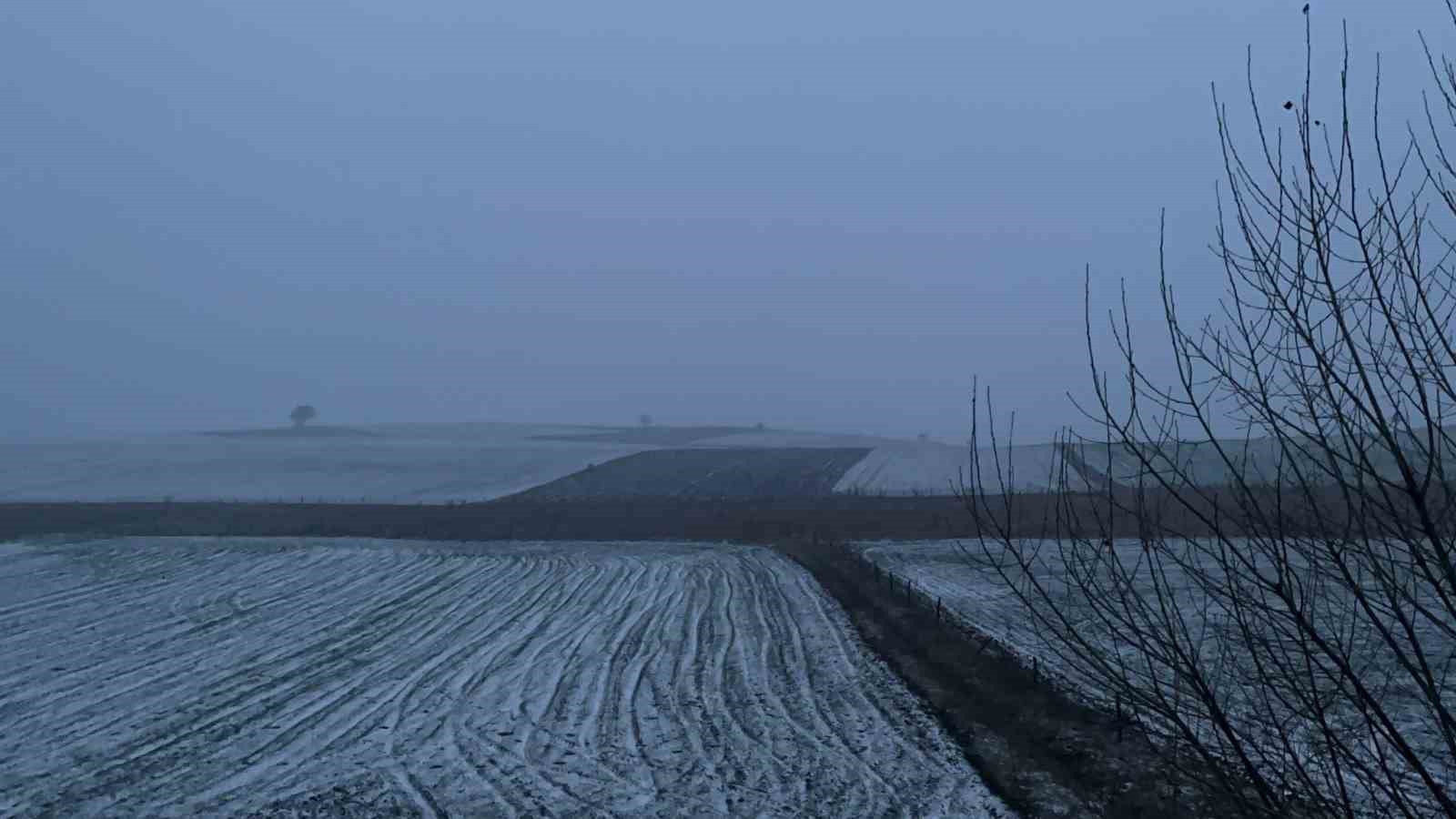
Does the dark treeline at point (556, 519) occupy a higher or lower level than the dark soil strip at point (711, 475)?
lower

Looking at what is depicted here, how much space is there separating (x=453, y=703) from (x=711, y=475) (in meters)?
42.9

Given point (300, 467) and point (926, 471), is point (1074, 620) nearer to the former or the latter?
point (926, 471)

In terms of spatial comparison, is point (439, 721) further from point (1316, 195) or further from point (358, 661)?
point (1316, 195)

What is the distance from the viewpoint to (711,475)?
5603 cm

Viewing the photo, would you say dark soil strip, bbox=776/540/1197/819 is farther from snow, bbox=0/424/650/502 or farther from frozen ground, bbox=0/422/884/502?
snow, bbox=0/424/650/502

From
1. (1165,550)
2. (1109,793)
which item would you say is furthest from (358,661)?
(1165,550)

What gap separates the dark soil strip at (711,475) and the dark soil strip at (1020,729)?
28222 mm

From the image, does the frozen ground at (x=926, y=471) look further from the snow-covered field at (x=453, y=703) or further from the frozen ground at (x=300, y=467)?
the snow-covered field at (x=453, y=703)

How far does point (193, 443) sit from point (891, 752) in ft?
276

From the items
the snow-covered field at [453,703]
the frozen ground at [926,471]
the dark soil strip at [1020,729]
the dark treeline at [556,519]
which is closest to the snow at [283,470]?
the dark treeline at [556,519]

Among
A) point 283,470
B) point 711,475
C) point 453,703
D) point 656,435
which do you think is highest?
point 656,435

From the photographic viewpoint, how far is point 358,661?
15719 mm

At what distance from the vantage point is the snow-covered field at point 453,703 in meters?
9.75

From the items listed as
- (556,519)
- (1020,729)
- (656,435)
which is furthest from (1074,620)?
(656,435)
